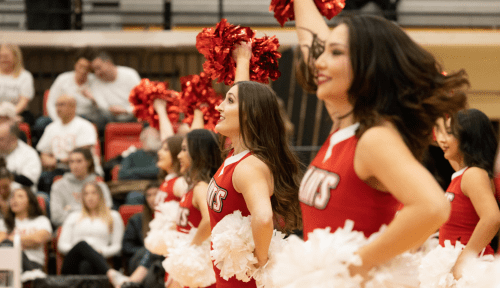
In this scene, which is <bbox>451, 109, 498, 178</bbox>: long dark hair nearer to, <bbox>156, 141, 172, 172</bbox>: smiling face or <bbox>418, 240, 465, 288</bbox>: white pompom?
<bbox>418, 240, 465, 288</bbox>: white pompom

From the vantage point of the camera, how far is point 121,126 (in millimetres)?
6625

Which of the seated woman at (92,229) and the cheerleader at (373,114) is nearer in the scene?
the cheerleader at (373,114)

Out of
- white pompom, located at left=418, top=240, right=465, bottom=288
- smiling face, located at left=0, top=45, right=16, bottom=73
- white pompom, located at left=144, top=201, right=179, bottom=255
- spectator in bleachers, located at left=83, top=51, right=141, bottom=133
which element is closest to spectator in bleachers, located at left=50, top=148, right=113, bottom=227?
spectator in bleachers, located at left=83, top=51, right=141, bottom=133

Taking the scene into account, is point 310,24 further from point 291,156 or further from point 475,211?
point 475,211

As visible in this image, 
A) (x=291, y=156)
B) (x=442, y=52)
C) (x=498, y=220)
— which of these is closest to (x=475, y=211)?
(x=498, y=220)

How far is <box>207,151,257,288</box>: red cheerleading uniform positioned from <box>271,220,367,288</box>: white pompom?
74 centimetres

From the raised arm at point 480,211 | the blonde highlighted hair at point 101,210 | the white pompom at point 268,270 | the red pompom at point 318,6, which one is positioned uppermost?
the red pompom at point 318,6

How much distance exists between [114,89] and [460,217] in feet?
16.9

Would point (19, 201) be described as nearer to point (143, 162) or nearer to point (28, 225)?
point (28, 225)

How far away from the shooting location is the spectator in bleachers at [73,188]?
5.32 meters

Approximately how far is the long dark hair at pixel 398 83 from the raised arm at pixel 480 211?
3.38 feet

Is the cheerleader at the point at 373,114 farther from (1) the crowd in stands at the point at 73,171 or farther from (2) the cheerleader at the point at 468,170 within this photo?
(1) the crowd in stands at the point at 73,171

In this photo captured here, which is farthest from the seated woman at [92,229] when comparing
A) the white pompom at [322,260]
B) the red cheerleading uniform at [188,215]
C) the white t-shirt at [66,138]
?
the white pompom at [322,260]

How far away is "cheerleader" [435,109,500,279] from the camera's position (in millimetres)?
2240
